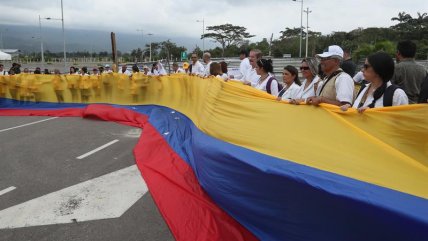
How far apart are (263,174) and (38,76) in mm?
12012

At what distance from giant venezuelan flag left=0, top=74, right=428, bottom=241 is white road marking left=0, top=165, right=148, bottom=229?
0.37 m

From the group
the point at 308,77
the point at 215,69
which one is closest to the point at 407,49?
the point at 308,77

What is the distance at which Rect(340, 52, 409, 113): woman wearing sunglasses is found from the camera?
339 centimetres

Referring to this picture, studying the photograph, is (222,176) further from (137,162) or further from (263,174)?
(137,162)

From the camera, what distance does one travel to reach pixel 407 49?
496cm

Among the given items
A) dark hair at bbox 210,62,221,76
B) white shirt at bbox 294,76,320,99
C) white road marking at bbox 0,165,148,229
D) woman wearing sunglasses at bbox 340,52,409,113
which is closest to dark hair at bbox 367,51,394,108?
woman wearing sunglasses at bbox 340,52,409,113

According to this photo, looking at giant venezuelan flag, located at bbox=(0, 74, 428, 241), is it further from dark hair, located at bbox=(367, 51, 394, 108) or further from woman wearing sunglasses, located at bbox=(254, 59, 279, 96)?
woman wearing sunglasses, located at bbox=(254, 59, 279, 96)

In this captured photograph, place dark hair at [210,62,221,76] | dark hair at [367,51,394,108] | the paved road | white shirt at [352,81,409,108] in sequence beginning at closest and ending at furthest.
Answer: white shirt at [352,81,409,108]
dark hair at [367,51,394,108]
the paved road
dark hair at [210,62,221,76]

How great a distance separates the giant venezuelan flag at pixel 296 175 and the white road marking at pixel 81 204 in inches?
14.6

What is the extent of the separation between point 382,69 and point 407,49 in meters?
1.81

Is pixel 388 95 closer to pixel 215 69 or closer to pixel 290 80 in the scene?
pixel 290 80

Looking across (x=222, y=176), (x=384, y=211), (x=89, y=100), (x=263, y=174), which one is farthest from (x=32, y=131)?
(x=384, y=211)

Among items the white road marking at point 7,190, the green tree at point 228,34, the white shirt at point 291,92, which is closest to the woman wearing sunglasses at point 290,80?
the white shirt at point 291,92

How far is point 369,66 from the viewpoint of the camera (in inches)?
141
